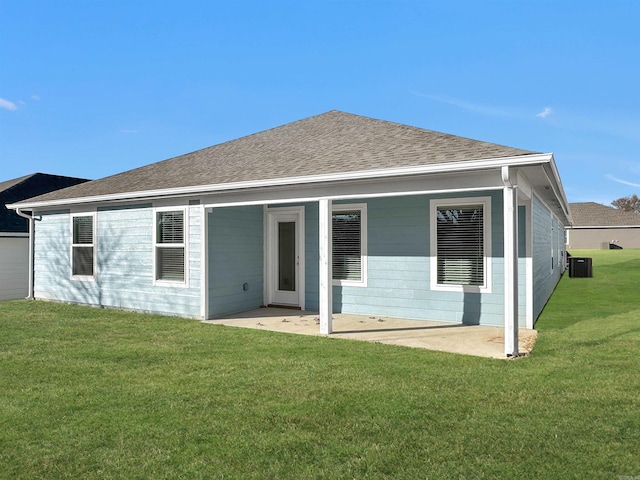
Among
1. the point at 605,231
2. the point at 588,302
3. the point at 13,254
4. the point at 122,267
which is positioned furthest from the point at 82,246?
the point at 605,231

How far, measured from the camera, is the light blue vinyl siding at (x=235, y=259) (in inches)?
362

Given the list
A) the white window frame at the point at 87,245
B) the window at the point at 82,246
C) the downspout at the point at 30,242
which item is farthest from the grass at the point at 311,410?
the downspout at the point at 30,242

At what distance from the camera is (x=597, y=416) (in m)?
3.70

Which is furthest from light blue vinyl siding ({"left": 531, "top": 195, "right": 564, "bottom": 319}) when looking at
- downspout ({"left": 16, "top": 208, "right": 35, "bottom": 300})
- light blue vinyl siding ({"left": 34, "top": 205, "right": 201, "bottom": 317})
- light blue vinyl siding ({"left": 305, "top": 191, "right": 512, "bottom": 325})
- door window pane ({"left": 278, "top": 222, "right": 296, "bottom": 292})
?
downspout ({"left": 16, "top": 208, "right": 35, "bottom": 300})

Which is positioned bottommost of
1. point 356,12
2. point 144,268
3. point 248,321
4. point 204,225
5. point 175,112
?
point 248,321

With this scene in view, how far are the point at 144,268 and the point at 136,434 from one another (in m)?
7.12

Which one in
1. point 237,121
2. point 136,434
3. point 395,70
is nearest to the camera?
point 136,434

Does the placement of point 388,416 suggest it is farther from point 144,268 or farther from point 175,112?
point 175,112

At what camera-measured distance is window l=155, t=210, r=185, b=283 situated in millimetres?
9422

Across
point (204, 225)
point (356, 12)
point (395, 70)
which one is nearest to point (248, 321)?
point (204, 225)

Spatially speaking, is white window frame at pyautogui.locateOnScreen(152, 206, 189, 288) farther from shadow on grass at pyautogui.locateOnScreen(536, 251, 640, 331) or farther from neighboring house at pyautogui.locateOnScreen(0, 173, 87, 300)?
shadow on grass at pyautogui.locateOnScreen(536, 251, 640, 331)

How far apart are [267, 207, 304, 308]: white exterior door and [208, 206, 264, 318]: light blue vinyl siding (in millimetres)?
273

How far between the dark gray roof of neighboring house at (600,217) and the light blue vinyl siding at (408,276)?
149ft

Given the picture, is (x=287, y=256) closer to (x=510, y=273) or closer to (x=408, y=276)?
(x=408, y=276)
